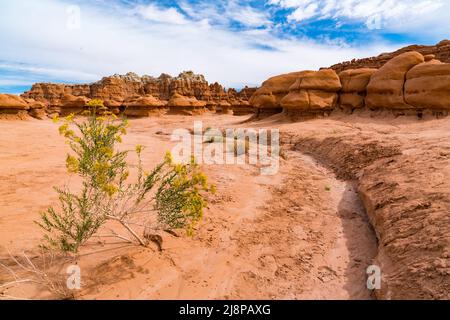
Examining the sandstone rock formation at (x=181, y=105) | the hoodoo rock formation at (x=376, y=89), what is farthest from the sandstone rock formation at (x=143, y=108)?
the hoodoo rock formation at (x=376, y=89)

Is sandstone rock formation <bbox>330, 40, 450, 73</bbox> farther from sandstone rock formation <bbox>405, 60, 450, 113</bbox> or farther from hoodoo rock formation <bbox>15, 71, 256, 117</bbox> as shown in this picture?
Result: hoodoo rock formation <bbox>15, 71, 256, 117</bbox>

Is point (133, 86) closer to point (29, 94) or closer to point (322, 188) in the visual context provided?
point (29, 94)

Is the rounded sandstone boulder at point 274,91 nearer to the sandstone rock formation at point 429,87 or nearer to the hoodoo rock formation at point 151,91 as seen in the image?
the sandstone rock formation at point 429,87

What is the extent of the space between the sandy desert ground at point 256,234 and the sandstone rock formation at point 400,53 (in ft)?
82.2

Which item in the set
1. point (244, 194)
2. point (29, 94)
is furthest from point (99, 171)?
point (29, 94)

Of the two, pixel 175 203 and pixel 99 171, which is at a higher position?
pixel 99 171

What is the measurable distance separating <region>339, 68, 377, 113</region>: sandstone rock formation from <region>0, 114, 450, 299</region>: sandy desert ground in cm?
918

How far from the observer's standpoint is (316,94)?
719 inches

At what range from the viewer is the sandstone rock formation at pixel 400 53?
26362 millimetres

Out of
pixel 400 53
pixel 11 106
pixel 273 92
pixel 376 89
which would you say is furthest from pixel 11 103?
pixel 400 53

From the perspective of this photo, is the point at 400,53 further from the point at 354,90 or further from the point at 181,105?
the point at 181,105

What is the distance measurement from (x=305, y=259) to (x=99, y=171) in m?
3.28

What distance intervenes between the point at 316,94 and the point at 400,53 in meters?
25.3
